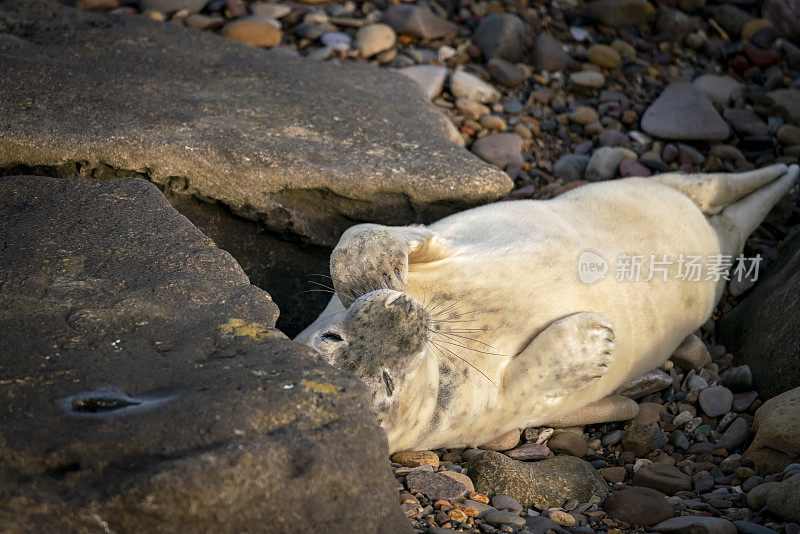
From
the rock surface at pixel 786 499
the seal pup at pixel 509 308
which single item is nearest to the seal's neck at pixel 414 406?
the seal pup at pixel 509 308

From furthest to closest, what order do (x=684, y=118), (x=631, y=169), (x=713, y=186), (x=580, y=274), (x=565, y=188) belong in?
(x=684, y=118) < (x=631, y=169) < (x=565, y=188) < (x=713, y=186) < (x=580, y=274)

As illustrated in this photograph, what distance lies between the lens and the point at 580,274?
3.67 meters

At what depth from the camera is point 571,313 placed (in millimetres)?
3527

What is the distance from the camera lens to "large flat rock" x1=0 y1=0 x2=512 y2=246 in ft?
12.1

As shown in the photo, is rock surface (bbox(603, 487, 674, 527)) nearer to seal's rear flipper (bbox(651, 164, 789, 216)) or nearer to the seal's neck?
the seal's neck

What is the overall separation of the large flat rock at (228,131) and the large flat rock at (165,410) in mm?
1028

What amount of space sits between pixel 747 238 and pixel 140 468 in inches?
158

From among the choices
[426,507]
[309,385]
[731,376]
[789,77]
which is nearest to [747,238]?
[731,376]

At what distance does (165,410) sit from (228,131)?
2.14m

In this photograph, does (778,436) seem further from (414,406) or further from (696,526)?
(414,406)

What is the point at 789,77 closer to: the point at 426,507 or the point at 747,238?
the point at 747,238

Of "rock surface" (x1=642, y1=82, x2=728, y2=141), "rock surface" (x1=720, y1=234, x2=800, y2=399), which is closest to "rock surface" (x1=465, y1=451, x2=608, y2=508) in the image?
"rock surface" (x1=720, y1=234, x2=800, y2=399)

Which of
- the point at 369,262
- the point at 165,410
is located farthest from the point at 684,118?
the point at 165,410

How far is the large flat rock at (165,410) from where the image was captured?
74.7 inches
